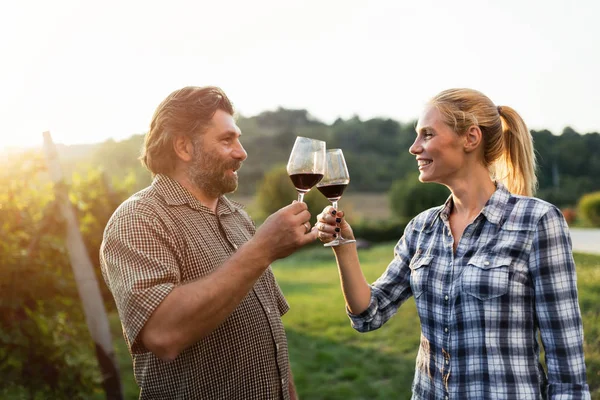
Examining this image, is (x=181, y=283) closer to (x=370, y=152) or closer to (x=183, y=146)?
(x=183, y=146)

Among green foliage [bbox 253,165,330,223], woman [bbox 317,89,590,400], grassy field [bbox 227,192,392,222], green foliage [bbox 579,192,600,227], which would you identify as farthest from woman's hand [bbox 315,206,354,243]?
green foliage [bbox 253,165,330,223]

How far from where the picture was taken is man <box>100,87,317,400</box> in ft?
6.69

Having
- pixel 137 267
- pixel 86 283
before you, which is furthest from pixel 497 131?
pixel 86 283

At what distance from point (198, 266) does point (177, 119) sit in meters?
0.73

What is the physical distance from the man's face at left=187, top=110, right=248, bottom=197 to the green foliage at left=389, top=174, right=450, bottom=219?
927 inches

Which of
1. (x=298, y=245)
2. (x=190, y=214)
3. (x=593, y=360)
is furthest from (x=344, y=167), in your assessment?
(x=593, y=360)

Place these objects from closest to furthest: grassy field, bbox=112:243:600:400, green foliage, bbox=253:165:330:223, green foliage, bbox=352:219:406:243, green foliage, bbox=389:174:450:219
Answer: grassy field, bbox=112:243:600:400 → green foliage, bbox=352:219:406:243 → green foliage, bbox=389:174:450:219 → green foliage, bbox=253:165:330:223

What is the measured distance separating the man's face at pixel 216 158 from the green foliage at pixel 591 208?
21.1 m

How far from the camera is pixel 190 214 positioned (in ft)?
8.26

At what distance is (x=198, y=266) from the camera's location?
235cm

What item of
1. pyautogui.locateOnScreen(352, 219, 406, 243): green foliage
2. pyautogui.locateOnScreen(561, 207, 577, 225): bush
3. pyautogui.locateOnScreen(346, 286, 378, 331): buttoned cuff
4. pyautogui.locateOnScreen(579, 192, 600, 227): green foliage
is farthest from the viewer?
pyautogui.locateOnScreen(352, 219, 406, 243): green foliage

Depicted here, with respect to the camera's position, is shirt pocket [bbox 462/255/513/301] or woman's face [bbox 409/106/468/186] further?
woman's face [bbox 409/106/468/186]

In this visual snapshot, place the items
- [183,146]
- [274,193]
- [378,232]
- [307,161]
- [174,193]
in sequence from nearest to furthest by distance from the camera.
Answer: [307,161]
[174,193]
[183,146]
[378,232]
[274,193]

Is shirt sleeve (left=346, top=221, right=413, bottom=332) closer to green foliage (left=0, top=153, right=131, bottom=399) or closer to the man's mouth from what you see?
the man's mouth
